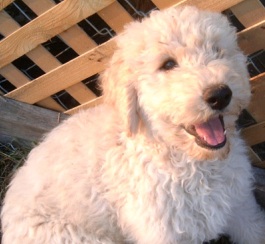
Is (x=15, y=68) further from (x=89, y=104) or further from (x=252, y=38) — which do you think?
(x=252, y=38)

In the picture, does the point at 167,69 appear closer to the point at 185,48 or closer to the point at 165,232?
the point at 185,48

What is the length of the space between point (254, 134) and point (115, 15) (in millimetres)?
1282

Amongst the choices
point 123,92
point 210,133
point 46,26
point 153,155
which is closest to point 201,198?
point 153,155

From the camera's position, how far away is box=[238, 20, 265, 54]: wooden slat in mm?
2627

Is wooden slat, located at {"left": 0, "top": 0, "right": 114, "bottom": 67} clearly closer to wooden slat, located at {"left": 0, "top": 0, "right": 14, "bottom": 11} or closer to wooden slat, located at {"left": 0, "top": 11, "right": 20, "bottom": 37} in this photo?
wooden slat, located at {"left": 0, "top": 11, "right": 20, "bottom": 37}

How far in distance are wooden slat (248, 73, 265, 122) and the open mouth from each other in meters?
0.65

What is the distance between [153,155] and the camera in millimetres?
2590

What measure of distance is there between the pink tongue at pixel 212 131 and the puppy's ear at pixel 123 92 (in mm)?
360

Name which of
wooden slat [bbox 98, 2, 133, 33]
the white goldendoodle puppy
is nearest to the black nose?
the white goldendoodle puppy

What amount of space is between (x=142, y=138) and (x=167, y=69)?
1.44ft

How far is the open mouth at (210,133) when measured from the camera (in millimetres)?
2305

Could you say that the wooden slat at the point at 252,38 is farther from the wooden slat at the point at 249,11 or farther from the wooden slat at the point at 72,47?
the wooden slat at the point at 72,47

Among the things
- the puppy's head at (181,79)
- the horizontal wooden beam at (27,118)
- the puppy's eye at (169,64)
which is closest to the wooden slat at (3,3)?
the horizontal wooden beam at (27,118)

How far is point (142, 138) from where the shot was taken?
256 cm
